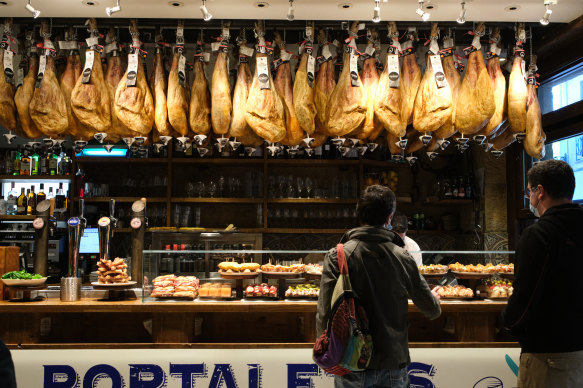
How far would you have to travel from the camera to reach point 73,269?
13.2 feet

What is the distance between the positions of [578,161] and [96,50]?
164 inches

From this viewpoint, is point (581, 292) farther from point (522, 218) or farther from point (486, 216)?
point (486, 216)

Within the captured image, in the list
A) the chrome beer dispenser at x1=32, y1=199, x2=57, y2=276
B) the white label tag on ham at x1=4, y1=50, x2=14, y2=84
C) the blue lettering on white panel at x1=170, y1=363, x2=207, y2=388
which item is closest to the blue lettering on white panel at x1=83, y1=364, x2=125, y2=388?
the blue lettering on white panel at x1=170, y1=363, x2=207, y2=388

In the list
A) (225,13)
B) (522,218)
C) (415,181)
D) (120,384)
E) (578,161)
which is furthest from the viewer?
(415,181)

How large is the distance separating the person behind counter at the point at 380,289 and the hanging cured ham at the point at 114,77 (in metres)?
2.55

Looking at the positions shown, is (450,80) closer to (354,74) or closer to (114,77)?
(354,74)

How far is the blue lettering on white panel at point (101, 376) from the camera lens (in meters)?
3.56

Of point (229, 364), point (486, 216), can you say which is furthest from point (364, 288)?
point (486, 216)

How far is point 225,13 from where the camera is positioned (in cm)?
413

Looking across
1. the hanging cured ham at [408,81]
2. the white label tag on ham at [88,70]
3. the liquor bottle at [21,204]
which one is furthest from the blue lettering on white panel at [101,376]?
the liquor bottle at [21,204]

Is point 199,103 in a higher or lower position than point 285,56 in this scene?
lower

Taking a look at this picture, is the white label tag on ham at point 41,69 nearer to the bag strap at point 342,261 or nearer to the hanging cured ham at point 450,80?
the bag strap at point 342,261

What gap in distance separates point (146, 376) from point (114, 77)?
7.90 ft

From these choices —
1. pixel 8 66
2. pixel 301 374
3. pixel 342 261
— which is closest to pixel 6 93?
pixel 8 66
